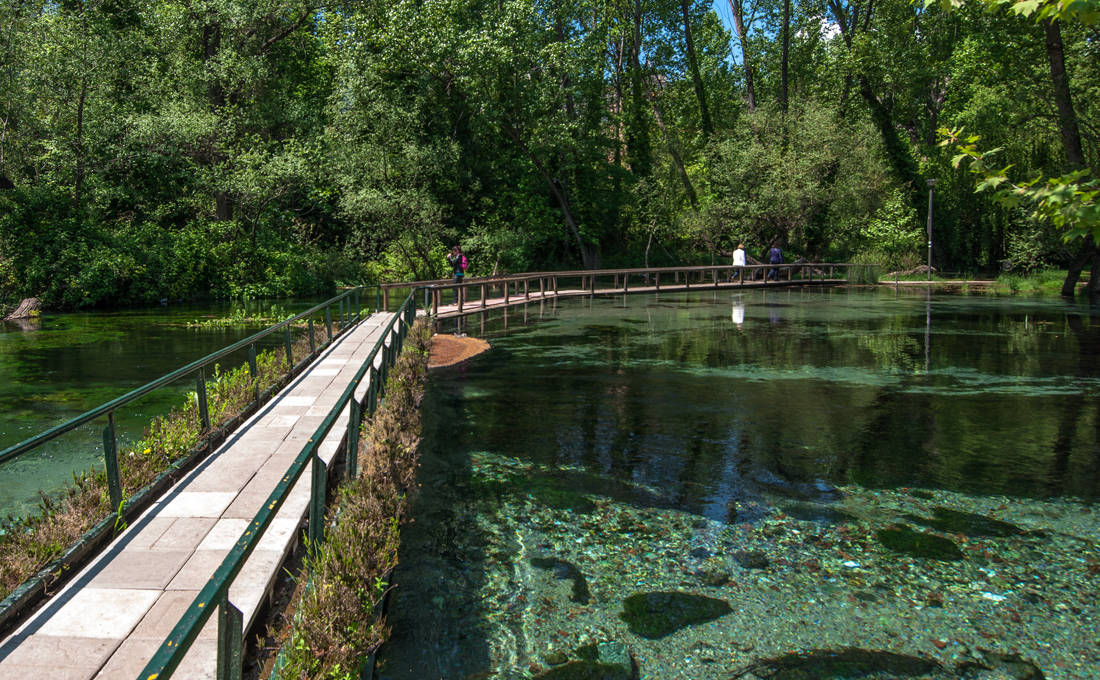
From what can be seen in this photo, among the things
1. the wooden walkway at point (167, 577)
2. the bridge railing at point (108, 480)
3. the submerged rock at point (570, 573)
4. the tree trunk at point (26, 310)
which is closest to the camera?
the wooden walkway at point (167, 577)

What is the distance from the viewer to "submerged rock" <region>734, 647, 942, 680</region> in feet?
17.8

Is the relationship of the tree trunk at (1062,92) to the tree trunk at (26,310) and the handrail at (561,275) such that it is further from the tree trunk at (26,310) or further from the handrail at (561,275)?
the tree trunk at (26,310)

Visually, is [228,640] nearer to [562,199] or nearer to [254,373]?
[254,373]

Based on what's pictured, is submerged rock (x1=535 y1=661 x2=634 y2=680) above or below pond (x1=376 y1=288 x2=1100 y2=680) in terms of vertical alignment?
below

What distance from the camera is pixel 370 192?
37594 mm

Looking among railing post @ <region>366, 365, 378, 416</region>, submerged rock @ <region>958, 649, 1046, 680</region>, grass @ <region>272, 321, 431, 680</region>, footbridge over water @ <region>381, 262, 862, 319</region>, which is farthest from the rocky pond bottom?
footbridge over water @ <region>381, 262, 862, 319</region>

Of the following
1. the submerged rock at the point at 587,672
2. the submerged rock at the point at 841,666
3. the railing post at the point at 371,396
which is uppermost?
the railing post at the point at 371,396

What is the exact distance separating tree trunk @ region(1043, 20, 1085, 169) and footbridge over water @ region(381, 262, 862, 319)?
512 inches

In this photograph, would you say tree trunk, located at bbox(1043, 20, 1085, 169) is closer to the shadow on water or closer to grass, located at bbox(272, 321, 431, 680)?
the shadow on water

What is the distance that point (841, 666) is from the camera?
552 cm

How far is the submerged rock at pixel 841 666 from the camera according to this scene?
542 cm

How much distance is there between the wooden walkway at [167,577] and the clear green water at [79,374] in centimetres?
199

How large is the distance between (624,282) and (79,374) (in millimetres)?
26245

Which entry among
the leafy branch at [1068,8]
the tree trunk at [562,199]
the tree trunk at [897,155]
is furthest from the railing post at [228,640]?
the tree trunk at [897,155]
